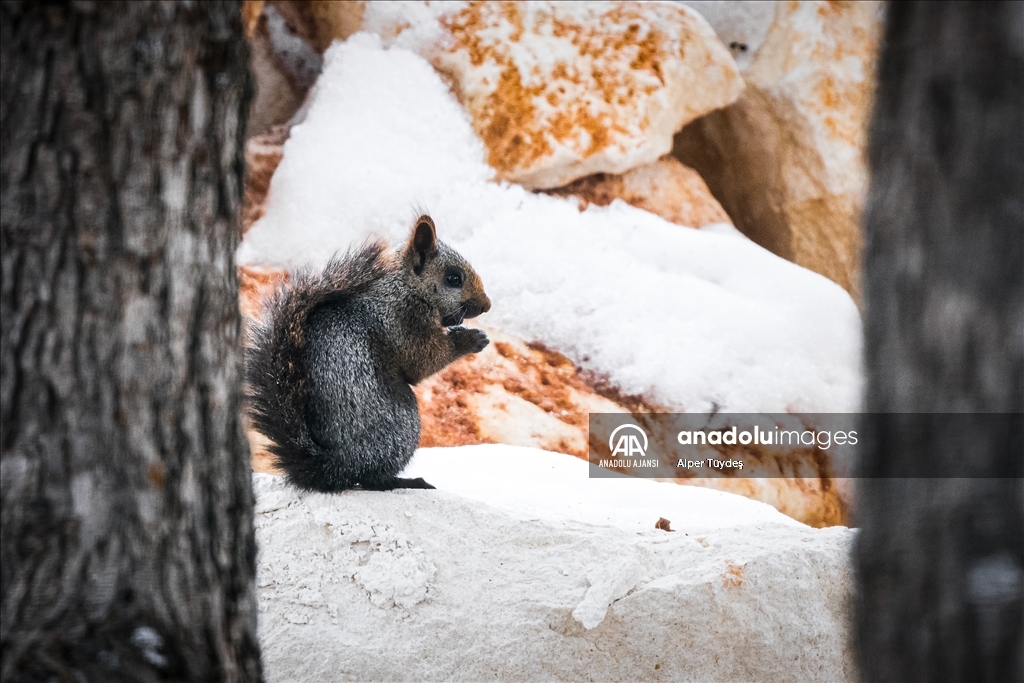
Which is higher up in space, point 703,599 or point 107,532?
point 107,532

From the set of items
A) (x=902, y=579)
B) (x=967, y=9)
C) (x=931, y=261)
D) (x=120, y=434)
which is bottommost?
(x=902, y=579)

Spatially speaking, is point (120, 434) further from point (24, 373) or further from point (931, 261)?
point (931, 261)

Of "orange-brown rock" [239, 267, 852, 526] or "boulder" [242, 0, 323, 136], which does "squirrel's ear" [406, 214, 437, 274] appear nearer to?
"orange-brown rock" [239, 267, 852, 526]

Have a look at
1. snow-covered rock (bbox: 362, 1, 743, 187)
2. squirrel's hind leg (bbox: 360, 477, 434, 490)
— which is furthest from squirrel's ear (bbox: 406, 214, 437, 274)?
snow-covered rock (bbox: 362, 1, 743, 187)

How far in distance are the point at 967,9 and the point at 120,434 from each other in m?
1.09

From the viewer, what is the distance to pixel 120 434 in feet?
4.16

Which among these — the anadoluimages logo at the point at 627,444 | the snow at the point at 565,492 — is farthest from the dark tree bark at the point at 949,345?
the anadoluimages logo at the point at 627,444

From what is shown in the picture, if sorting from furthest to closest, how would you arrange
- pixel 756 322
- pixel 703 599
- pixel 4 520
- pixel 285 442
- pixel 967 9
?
pixel 756 322
pixel 285 442
pixel 703 599
pixel 4 520
pixel 967 9

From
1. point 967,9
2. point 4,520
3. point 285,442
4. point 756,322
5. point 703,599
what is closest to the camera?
point 967,9

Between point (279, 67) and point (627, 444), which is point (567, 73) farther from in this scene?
point (627, 444)

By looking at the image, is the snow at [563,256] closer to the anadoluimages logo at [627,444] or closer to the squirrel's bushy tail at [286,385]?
the anadoluimages logo at [627,444]

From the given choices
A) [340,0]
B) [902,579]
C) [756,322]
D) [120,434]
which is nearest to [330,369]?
[120,434]

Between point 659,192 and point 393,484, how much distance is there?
3268mm

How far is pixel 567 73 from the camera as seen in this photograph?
17.8 feet
